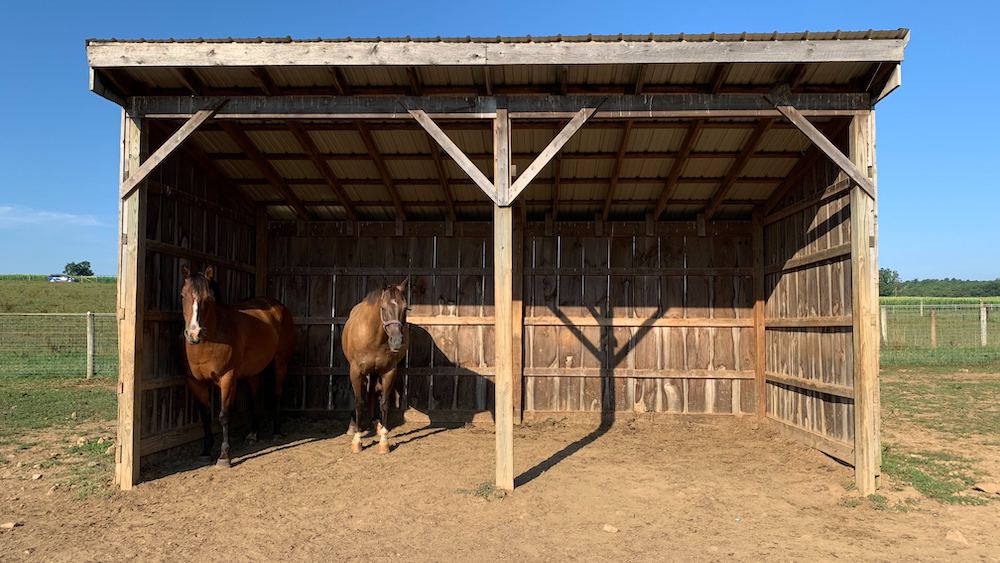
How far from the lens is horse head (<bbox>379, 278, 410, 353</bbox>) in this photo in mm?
6215

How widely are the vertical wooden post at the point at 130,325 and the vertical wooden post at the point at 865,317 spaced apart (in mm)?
6486

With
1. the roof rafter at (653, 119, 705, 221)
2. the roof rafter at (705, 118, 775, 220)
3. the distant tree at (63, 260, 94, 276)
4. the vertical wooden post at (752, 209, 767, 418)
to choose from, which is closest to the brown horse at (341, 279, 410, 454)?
the roof rafter at (653, 119, 705, 221)

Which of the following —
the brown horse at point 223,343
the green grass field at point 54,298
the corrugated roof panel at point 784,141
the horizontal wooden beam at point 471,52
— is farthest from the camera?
the green grass field at point 54,298

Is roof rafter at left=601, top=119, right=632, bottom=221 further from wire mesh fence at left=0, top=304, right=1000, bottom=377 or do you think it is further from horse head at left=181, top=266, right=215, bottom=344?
wire mesh fence at left=0, top=304, right=1000, bottom=377

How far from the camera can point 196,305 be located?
550 centimetres

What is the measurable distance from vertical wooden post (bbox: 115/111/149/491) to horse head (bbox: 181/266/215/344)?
1.22ft

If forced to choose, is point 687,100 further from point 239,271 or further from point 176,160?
point 239,271

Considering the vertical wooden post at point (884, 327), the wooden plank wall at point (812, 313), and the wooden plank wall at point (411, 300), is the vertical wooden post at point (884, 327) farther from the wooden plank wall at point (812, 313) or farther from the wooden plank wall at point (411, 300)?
the wooden plank wall at point (411, 300)

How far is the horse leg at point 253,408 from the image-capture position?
7.07 metres

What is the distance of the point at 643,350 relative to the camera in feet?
27.6

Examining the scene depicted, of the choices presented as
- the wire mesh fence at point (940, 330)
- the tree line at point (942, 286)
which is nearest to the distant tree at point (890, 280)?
the tree line at point (942, 286)

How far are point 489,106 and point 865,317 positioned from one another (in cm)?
388

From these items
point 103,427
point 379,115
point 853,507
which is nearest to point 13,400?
point 103,427

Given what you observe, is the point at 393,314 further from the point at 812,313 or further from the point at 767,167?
the point at 767,167
